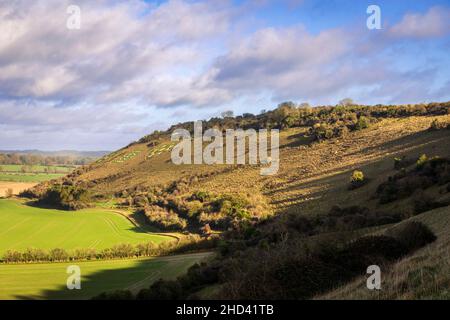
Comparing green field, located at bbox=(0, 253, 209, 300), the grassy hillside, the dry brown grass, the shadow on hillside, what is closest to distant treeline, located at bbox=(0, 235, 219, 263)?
green field, located at bbox=(0, 253, 209, 300)

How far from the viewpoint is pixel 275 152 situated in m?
110

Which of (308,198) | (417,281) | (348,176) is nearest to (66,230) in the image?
(308,198)

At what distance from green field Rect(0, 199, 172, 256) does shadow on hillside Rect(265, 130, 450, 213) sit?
20754 millimetres

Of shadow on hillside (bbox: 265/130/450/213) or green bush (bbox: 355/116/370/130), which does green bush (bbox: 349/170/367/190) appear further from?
green bush (bbox: 355/116/370/130)

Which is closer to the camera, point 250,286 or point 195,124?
point 250,286

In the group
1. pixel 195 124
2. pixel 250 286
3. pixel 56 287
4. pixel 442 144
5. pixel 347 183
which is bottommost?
pixel 56 287

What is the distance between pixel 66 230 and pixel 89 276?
33.5 metres

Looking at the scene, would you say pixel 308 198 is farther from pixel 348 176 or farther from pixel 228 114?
pixel 228 114

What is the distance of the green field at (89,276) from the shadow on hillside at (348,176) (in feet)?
56.1

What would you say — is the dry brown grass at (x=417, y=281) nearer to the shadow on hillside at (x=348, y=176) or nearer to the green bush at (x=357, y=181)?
the shadow on hillside at (x=348, y=176)

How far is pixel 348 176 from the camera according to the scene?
221 feet

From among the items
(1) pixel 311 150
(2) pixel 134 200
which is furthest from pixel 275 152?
(2) pixel 134 200
